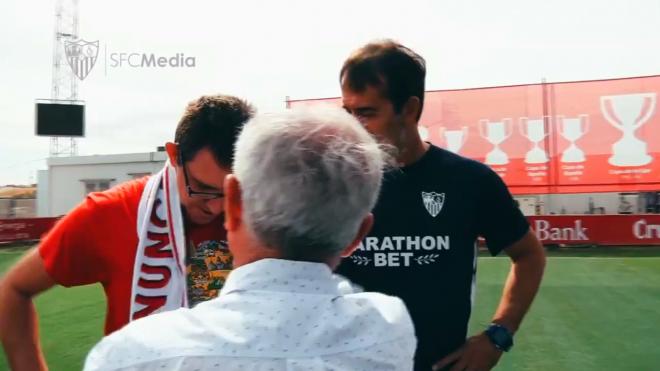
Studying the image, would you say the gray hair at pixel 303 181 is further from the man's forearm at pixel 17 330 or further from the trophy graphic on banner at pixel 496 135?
the trophy graphic on banner at pixel 496 135

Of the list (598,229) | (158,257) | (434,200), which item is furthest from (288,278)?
(598,229)

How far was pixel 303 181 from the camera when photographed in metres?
0.88

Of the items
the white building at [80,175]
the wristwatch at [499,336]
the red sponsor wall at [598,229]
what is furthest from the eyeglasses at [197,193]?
the white building at [80,175]

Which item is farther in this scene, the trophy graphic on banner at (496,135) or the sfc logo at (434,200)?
the trophy graphic on banner at (496,135)

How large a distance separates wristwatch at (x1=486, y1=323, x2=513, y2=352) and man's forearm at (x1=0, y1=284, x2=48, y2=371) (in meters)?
1.26

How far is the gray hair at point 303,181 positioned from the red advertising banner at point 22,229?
1745cm

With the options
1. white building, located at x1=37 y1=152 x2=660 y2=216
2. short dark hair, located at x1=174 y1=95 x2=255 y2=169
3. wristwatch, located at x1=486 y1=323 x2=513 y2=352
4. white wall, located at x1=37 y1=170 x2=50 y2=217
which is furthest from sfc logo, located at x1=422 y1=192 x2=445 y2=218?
white wall, located at x1=37 y1=170 x2=50 y2=217

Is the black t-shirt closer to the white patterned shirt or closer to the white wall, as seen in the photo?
the white patterned shirt

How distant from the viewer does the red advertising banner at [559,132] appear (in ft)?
47.4

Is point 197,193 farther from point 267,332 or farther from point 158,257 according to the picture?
point 267,332

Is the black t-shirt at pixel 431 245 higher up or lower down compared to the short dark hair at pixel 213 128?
lower down

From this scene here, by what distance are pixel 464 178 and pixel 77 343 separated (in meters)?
5.16

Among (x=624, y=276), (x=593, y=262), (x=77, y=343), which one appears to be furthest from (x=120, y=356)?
(x=593, y=262)

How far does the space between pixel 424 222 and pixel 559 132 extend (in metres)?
13.9
